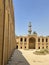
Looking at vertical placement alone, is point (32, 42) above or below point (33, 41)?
below

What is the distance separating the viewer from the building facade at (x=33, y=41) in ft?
203

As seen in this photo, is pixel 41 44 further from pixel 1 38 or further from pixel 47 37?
pixel 1 38

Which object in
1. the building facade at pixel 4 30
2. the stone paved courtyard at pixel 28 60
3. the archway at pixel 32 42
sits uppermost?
the building facade at pixel 4 30

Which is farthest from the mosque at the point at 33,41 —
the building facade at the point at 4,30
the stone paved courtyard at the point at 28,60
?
the building facade at the point at 4,30

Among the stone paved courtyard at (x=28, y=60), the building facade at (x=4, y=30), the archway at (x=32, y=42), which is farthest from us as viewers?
the archway at (x=32, y=42)

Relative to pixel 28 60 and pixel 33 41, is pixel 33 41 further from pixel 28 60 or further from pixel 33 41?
pixel 28 60

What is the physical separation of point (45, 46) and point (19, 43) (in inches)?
380

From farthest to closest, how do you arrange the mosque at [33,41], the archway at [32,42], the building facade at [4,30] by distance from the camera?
the archway at [32,42] → the mosque at [33,41] → the building facade at [4,30]

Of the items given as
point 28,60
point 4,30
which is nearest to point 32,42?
point 28,60

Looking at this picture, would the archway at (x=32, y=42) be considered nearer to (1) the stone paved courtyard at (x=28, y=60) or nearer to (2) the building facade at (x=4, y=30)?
(1) the stone paved courtyard at (x=28, y=60)

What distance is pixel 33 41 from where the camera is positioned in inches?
2474

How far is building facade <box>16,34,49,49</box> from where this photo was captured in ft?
203

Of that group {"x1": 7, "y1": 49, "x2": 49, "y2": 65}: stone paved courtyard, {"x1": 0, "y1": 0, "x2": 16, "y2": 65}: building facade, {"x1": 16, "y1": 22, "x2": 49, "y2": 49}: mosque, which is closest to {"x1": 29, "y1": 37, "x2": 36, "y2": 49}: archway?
{"x1": 16, "y1": 22, "x2": 49, "y2": 49}: mosque

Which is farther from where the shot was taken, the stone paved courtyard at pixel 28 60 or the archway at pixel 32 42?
the archway at pixel 32 42
